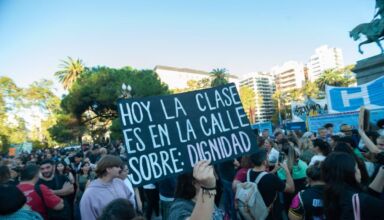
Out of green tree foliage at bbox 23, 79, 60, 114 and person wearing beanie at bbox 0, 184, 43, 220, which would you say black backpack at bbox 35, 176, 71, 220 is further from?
green tree foliage at bbox 23, 79, 60, 114

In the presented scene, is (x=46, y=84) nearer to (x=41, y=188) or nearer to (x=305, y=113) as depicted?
(x=305, y=113)

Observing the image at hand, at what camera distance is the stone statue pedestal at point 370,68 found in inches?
589

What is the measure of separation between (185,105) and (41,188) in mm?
2142

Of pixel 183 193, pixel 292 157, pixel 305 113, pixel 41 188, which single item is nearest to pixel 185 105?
pixel 183 193

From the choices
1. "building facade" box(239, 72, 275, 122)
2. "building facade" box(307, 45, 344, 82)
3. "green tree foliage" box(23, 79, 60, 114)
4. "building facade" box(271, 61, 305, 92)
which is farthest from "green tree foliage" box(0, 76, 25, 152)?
"building facade" box(307, 45, 344, 82)

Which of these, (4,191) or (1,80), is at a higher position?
(1,80)

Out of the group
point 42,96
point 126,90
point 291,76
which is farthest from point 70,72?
point 291,76

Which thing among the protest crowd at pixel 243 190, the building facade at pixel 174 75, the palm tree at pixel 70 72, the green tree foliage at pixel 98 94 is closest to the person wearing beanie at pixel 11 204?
the protest crowd at pixel 243 190

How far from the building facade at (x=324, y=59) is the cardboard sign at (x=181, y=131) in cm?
16314

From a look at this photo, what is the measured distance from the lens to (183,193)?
201 cm

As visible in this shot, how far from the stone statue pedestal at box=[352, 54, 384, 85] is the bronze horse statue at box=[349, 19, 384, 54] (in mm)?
586

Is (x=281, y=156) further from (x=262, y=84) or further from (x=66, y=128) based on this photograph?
(x=262, y=84)

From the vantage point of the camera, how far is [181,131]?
235 centimetres

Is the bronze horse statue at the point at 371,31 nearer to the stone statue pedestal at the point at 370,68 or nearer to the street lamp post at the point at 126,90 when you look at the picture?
the stone statue pedestal at the point at 370,68
